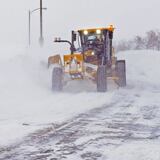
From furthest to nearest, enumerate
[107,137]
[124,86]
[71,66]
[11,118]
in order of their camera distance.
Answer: [124,86], [71,66], [11,118], [107,137]

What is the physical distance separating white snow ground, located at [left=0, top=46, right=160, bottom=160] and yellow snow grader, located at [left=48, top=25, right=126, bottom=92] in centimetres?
51

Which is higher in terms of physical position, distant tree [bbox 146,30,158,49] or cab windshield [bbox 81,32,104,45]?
distant tree [bbox 146,30,158,49]

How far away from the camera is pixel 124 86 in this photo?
69.3 feet

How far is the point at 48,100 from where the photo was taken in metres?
15.6

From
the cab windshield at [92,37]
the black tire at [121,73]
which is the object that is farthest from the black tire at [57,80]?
the black tire at [121,73]

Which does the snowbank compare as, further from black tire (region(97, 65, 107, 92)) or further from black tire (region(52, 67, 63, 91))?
black tire (region(97, 65, 107, 92))

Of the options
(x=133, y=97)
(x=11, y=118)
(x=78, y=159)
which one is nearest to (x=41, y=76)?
(x=133, y=97)

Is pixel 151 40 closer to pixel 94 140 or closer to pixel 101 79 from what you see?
pixel 101 79

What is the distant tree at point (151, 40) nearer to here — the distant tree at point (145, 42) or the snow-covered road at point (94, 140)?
the distant tree at point (145, 42)

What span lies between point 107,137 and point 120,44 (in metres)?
50.7

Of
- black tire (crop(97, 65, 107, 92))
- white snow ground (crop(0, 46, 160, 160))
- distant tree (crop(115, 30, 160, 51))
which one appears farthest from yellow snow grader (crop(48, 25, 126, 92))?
distant tree (crop(115, 30, 160, 51))

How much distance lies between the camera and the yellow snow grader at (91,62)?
18891mm

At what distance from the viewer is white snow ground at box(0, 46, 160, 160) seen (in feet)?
28.4

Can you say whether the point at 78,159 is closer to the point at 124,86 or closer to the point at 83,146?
the point at 83,146
